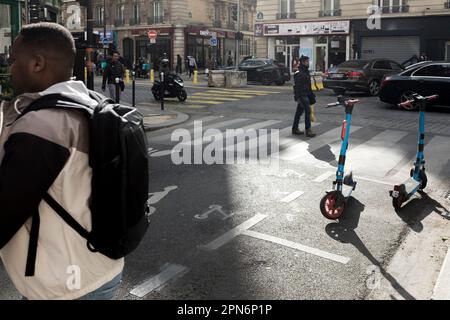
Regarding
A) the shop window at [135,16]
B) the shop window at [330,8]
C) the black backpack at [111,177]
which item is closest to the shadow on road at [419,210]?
the black backpack at [111,177]

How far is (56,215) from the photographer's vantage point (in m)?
1.87

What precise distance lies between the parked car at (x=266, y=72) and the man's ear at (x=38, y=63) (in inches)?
1022

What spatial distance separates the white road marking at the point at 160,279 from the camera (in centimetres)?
395

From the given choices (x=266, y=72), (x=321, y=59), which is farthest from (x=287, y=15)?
(x=266, y=72)

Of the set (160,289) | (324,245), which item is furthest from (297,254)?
(160,289)

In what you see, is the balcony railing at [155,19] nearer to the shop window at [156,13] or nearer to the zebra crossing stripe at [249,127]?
the shop window at [156,13]

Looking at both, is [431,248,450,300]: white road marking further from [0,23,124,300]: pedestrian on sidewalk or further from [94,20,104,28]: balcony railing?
[94,20,104,28]: balcony railing

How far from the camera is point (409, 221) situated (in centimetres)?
582

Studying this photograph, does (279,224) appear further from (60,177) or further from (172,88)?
(172,88)

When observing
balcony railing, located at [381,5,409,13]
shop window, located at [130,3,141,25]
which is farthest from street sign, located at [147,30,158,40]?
balcony railing, located at [381,5,409,13]

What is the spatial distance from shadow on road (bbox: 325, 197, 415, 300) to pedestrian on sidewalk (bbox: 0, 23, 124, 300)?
281 cm

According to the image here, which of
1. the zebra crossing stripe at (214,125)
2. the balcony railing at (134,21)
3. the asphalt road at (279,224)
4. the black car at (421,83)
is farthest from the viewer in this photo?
the balcony railing at (134,21)

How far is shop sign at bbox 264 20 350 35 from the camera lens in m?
35.5
